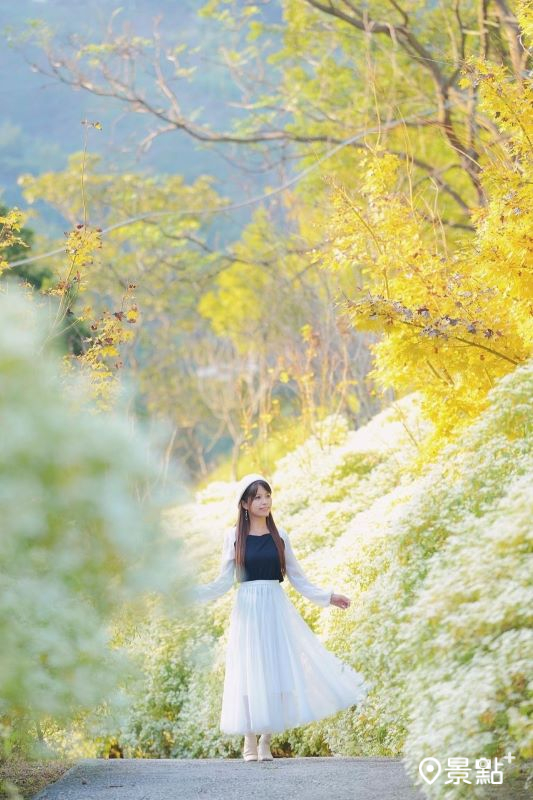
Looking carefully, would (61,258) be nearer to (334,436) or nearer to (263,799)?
(334,436)

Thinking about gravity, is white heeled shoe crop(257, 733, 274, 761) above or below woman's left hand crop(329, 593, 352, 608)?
below

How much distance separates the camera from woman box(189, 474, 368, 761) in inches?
235

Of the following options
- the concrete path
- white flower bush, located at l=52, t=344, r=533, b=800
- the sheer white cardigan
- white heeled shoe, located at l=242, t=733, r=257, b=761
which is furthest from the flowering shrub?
white heeled shoe, located at l=242, t=733, r=257, b=761

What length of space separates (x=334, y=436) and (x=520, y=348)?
7992mm

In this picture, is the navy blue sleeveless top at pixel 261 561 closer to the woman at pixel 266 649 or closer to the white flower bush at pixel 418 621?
the woman at pixel 266 649

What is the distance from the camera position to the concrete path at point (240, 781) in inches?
192

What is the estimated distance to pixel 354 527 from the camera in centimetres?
925

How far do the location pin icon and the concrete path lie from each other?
2.43 ft

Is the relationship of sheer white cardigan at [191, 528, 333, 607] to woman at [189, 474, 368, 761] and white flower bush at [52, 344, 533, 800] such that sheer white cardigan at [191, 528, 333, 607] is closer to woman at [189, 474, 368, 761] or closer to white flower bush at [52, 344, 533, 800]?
woman at [189, 474, 368, 761]

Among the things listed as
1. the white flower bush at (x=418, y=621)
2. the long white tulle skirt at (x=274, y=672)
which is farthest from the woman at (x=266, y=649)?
the white flower bush at (x=418, y=621)

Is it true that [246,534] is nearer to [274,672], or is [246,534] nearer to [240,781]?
[274,672]

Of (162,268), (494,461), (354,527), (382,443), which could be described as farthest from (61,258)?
(494,461)

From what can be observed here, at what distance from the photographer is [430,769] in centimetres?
391

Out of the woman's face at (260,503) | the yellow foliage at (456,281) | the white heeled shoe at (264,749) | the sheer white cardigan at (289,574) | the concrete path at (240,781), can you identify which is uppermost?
the yellow foliage at (456,281)
